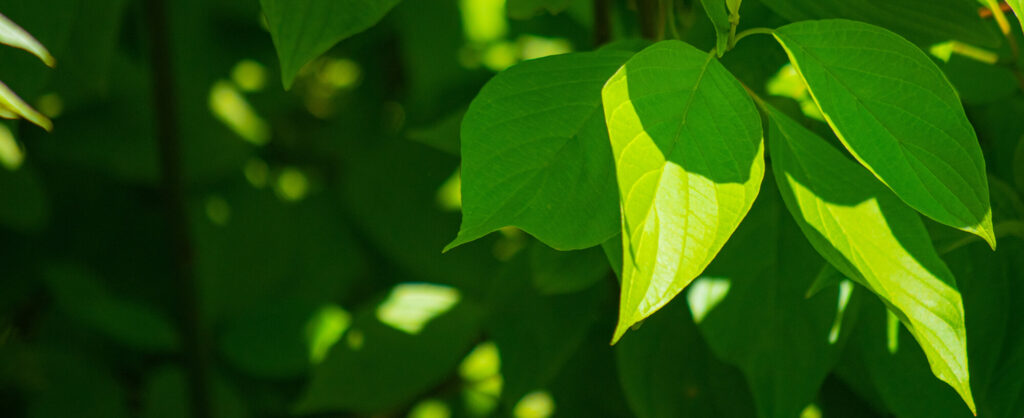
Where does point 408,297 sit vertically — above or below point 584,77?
below

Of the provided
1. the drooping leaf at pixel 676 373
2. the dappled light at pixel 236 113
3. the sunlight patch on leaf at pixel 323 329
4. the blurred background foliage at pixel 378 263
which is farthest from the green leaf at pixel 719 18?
the dappled light at pixel 236 113

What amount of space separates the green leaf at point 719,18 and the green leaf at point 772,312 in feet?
0.53

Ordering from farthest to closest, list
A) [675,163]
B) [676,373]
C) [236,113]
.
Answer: [236,113] → [676,373] → [675,163]

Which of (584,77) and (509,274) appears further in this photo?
(509,274)

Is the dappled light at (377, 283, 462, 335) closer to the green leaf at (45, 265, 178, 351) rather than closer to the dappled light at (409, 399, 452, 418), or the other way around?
the dappled light at (409, 399, 452, 418)

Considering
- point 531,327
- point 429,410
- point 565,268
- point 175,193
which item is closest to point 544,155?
point 565,268

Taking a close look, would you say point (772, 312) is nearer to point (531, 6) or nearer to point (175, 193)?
point (531, 6)

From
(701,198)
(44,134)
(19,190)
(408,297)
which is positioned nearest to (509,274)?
(408,297)

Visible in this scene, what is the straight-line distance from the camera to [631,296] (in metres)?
0.28

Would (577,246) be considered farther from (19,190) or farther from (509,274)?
(19,190)

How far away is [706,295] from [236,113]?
72cm

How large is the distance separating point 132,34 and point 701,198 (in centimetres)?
106

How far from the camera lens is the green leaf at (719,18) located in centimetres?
36

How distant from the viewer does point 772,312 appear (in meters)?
0.50
